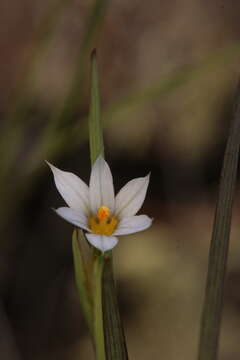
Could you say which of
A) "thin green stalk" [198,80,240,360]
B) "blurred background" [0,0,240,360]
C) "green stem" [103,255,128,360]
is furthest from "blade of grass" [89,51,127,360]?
"blurred background" [0,0,240,360]

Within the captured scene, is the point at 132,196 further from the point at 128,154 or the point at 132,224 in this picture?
the point at 128,154

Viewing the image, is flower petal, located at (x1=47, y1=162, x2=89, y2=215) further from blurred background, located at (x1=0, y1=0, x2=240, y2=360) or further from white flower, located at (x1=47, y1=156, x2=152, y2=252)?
blurred background, located at (x1=0, y1=0, x2=240, y2=360)

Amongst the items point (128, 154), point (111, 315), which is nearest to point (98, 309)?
point (111, 315)

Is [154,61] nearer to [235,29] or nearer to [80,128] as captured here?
[235,29]

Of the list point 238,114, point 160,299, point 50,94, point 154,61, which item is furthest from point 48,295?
point 238,114

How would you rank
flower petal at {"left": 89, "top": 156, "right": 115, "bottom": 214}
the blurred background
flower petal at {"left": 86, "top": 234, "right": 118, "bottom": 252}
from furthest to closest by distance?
the blurred background, flower petal at {"left": 89, "top": 156, "right": 115, "bottom": 214}, flower petal at {"left": 86, "top": 234, "right": 118, "bottom": 252}
